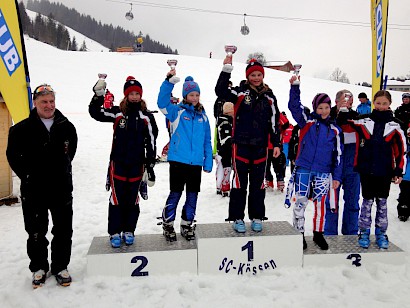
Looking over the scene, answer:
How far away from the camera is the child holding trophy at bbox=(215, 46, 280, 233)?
12.3ft

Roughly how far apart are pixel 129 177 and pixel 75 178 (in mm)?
4894

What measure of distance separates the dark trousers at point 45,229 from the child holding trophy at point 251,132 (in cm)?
181

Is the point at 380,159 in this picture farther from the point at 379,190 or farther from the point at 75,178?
the point at 75,178

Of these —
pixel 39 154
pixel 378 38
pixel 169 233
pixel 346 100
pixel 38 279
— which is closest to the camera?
pixel 39 154

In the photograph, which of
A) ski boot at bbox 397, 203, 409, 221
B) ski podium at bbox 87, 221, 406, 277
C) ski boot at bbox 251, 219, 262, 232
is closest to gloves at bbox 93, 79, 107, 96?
ski podium at bbox 87, 221, 406, 277

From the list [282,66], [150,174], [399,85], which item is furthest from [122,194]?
[399,85]

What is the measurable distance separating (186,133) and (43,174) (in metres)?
1.50

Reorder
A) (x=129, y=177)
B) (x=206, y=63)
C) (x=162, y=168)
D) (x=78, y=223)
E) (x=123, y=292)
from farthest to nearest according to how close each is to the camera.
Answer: (x=206, y=63)
(x=162, y=168)
(x=78, y=223)
(x=129, y=177)
(x=123, y=292)

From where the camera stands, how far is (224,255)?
3.71 metres

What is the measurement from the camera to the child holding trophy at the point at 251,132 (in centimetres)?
375

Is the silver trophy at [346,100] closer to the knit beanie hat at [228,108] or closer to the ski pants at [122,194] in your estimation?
the knit beanie hat at [228,108]

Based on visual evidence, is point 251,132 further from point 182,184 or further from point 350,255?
point 350,255

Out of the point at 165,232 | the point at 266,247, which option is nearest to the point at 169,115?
the point at 165,232

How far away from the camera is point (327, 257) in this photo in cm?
385
